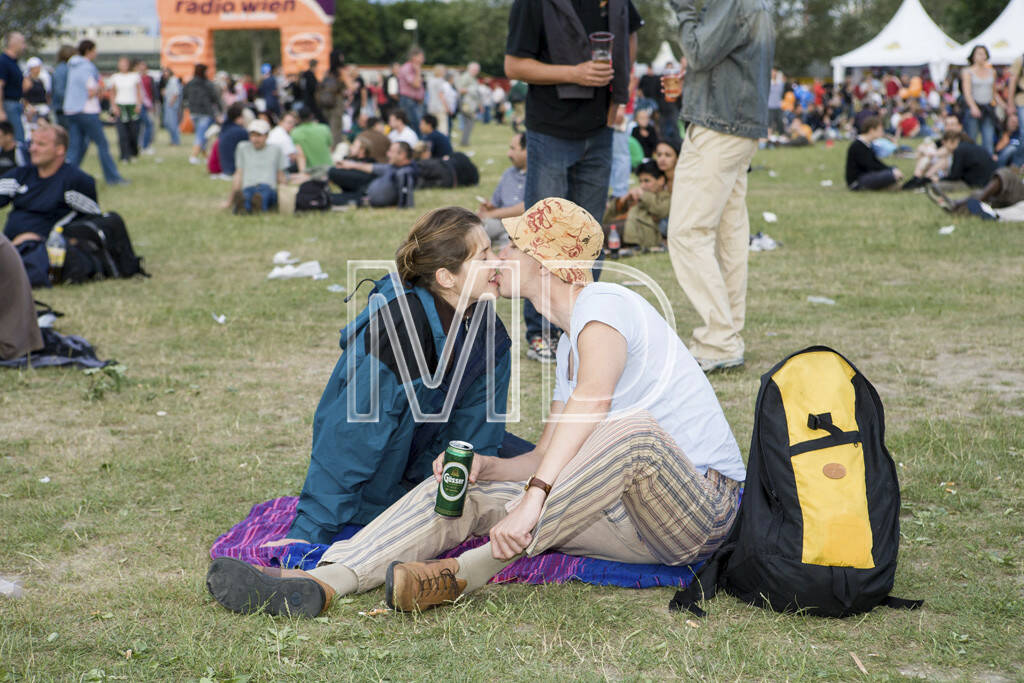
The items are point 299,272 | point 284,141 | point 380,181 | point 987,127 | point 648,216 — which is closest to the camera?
point 299,272

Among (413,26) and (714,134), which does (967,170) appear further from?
(413,26)

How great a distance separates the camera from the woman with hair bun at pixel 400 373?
10.2 ft

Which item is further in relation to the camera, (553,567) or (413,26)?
(413,26)

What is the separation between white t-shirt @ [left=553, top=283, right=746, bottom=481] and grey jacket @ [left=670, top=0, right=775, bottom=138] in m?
2.48

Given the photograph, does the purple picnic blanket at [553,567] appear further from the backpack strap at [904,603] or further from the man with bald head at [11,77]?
the man with bald head at [11,77]

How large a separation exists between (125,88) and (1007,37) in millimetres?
21764

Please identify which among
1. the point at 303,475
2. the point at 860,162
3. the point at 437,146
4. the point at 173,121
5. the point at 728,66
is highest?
the point at 728,66

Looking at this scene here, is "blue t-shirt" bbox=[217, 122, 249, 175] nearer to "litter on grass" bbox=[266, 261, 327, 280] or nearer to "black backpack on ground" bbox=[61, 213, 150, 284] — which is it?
"black backpack on ground" bbox=[61, 213, 150, 284]

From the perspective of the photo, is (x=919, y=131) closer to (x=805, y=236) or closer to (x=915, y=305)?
(x=805, y=236)

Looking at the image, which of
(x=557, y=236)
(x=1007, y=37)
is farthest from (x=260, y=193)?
(x=1007, y=37)

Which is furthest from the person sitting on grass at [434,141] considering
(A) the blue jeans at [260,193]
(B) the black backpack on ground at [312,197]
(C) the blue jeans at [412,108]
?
(C) the blue jeans at [412,108]

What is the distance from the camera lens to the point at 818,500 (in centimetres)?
276

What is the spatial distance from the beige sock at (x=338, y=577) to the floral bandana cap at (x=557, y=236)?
3.45 ft

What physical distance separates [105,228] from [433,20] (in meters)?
81.2
